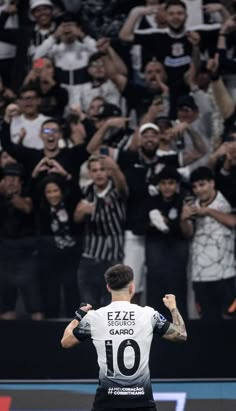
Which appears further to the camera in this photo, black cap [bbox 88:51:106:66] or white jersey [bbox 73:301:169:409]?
black cap [bbox 88:51:106:66]

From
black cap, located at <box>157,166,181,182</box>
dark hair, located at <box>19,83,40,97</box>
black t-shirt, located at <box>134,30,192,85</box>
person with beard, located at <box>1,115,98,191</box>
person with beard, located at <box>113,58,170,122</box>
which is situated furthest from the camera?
black t-shirt, located at <box>134,30,192,85</box>

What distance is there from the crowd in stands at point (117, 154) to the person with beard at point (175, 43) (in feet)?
0.06

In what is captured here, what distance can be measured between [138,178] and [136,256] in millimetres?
948

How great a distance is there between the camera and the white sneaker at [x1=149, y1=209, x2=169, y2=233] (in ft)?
38.0

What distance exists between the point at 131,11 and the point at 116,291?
7.20 metres

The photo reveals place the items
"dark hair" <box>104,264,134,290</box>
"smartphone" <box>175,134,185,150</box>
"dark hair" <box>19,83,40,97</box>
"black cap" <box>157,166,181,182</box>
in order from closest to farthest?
1. "dark hair" <box>104,264,134,290</box>
2. "black cap" <box>157,166,181,182</box>
3. "smartphone" <box>175,134,185,150</box>
4. "dark hair" <box>19,83,40,97</box>

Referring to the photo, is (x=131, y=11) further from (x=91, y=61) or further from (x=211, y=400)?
(x=211, y=400)

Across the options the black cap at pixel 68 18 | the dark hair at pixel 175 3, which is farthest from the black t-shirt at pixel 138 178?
the black cap at pixel 68 18

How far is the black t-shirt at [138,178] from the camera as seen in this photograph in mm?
11695

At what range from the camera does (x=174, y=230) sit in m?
11.5

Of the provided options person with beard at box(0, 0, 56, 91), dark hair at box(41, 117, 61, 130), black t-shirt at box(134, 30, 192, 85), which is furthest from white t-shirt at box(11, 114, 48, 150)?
black t-shirt at box(134, 30, 192, 85)

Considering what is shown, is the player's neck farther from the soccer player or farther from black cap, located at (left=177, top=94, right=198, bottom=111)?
black cap, located at (left=177, top=94, right=198, bottom=111)

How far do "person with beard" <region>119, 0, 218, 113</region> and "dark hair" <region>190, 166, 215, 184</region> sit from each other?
2.09 m

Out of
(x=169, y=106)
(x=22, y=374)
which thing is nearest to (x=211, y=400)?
(x=22, y=374)
